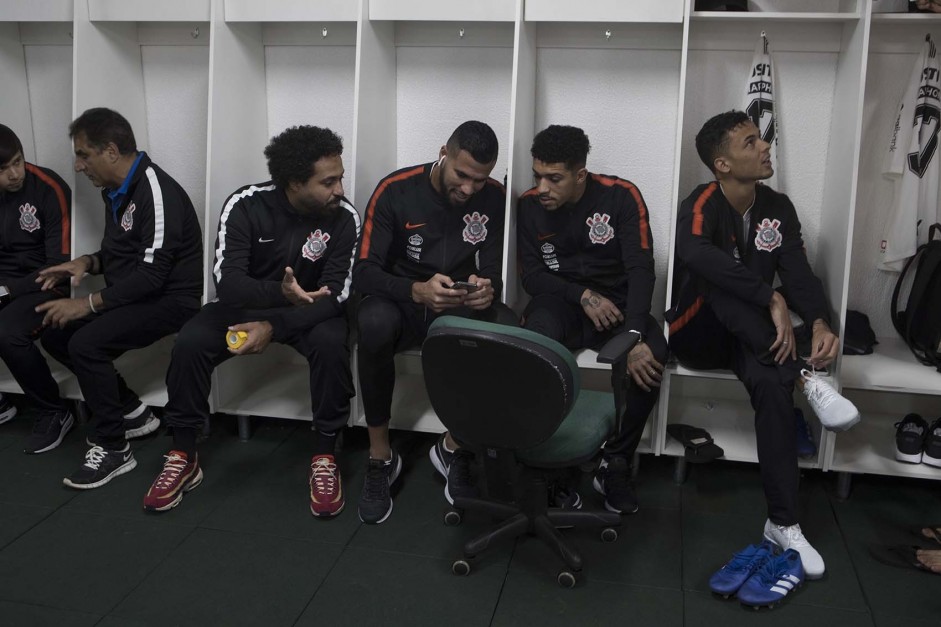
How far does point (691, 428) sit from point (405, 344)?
106cm

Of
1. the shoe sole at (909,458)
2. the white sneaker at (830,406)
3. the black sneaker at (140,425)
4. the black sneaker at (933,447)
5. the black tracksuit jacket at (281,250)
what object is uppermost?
the black tracksuit jacket at (281,250)

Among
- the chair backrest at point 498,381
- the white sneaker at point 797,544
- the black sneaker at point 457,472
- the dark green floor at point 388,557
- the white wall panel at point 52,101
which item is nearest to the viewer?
the chair backrest at point 498,381

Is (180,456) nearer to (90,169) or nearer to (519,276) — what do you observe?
(90,169)

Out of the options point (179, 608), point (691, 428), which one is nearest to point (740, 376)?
point (691, 428)

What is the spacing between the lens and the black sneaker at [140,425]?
3227 millimetres

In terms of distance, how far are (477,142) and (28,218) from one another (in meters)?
1.88

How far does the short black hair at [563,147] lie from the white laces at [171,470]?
5.17 ft

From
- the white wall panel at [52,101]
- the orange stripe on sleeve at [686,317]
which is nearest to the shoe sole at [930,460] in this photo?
the orange stripe on sleeve at [686,317]

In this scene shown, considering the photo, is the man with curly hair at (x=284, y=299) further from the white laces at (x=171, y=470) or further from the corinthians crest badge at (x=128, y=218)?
the corinthians crest badge at (x=128, y=218)

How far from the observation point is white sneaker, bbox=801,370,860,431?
7.84 feet

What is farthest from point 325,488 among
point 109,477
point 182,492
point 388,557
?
point 109,477

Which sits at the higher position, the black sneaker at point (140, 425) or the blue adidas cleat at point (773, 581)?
the black sneaker at point (140, 425)

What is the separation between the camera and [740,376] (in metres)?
2.68

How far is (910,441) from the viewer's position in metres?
2.80
